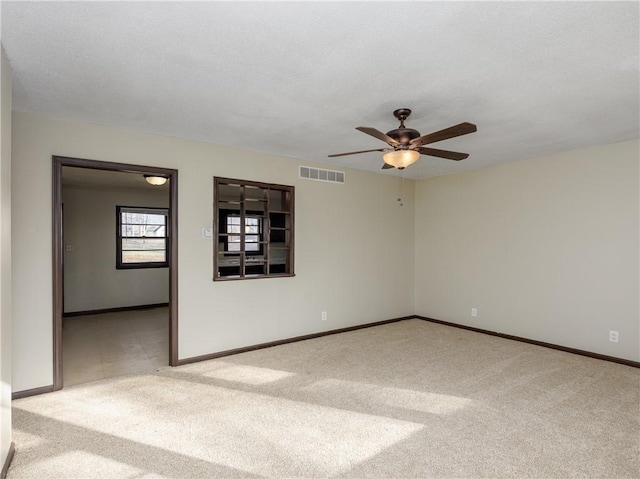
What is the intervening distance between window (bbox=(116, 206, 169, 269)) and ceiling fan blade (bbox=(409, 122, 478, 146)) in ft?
19.6

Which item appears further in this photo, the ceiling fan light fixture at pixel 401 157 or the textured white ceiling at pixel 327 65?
the ceiling fan light fixture at pixel 401 157

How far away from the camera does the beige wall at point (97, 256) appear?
6453mm

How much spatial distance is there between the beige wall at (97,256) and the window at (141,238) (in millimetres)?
106

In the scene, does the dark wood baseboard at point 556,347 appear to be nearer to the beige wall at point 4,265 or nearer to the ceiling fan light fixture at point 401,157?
the ceiling fan light fixture at point 401,157

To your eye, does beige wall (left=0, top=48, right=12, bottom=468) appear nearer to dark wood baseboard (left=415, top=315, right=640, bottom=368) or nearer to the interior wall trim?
the interior wall trim

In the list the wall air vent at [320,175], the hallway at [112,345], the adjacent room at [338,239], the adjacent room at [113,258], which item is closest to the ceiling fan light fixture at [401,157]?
the adjacent room at [338,239]

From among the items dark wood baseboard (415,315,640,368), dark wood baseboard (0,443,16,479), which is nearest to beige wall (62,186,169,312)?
dark wood baseboard (0,443,16,479)

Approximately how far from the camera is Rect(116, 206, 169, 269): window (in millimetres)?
6950

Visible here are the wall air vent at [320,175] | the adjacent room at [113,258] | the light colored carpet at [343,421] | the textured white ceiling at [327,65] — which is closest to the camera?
the textured white ceiling at [327,65]

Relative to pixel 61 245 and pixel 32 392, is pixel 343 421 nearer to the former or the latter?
pixel 32 392

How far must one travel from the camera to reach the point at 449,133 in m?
2.59

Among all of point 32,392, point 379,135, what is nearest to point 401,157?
point 379,135

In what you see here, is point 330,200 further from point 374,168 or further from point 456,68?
point 456,68

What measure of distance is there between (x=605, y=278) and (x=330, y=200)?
334cm
